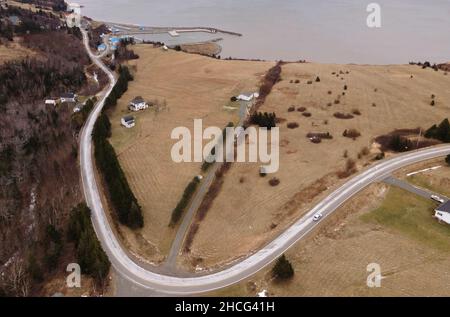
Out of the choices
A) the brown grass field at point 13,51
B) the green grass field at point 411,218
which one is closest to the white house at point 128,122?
the green grass field at point 411,218

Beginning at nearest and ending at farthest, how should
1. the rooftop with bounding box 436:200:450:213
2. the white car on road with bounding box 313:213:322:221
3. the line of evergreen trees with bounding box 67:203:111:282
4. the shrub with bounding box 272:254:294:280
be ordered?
the shrub with bounding box 272:254:294:280 → the line of evergreen trees with bounding box 67:203:111:282 → the rooftop with bounding box 436:200:450:213 → the white car on road with bounding box 313:213:322:221

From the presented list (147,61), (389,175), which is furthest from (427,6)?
(389,175)

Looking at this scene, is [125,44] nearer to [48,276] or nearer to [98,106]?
[98,106]

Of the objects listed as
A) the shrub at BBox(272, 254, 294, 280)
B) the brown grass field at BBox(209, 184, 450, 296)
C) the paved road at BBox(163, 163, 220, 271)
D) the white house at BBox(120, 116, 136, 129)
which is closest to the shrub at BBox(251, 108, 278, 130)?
the paved road at BBox(163, 163, 220, 271)

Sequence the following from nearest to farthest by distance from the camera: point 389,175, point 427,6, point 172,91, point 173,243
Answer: point 173,243, point 389,175, point 172,91, point 427,6

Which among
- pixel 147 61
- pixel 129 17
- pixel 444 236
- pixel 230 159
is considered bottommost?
pixel 444 236

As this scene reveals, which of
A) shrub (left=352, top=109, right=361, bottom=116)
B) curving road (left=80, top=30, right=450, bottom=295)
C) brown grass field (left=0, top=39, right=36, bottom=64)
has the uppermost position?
brown grass field (left=0, top=39, right=36, bottom=64)

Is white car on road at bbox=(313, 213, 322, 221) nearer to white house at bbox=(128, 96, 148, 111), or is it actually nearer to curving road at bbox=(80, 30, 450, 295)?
curving road at bbox=(80, 30, 450, 295)
